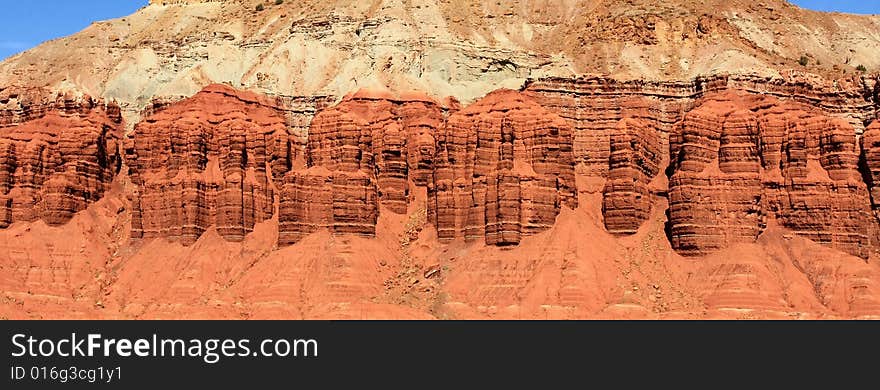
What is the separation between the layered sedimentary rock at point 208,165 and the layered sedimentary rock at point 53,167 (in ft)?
9.08

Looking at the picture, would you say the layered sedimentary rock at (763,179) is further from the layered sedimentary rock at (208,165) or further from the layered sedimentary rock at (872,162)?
the layered sedimentary rock at (208,165)

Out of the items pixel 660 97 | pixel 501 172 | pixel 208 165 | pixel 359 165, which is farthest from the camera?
pixel 208 165

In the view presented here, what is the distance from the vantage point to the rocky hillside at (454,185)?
88.4 metres

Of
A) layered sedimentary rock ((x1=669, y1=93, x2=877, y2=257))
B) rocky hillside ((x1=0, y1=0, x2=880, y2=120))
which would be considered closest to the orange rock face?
layered sedimentary rock ((x1=669, y1=93, x2=877, y2=257))

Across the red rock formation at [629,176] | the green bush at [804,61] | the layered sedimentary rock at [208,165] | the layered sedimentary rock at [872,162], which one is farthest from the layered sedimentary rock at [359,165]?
the green bush at [804,61]

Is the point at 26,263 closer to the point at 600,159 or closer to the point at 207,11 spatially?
the point at 600,159

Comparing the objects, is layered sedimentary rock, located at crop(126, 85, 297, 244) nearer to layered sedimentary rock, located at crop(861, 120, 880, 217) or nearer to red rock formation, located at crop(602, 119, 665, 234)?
red rock formation, located at crop(602, 119, 665, 234)

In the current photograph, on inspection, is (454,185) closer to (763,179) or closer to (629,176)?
(629,176)

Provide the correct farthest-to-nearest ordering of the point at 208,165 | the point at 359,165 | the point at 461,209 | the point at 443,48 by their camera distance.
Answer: the point at 443,48 < the point at 208,165 < the point at 359,165 < the point at 461,209

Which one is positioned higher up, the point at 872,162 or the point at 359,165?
the point at 359,165

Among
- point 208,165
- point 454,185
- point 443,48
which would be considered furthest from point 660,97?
point 208,165

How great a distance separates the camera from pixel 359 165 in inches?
3841

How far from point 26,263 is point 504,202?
108 ft

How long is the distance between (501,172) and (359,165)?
1059cm
